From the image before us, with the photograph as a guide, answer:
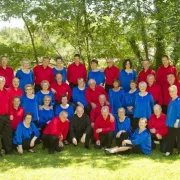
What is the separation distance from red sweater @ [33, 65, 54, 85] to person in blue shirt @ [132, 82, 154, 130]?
2542mm

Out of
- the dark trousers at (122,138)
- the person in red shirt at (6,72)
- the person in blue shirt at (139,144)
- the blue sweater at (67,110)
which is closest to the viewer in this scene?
the person in blue shirt at (139,144)

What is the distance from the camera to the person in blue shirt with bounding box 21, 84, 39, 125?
866cm

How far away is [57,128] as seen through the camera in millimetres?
8438

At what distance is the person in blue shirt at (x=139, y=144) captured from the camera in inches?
309

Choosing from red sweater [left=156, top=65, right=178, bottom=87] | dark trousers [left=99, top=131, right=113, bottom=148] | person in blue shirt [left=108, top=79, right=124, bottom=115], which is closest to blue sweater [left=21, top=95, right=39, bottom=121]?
dark trousers [left=99, top=131, right=113, bottom=148]

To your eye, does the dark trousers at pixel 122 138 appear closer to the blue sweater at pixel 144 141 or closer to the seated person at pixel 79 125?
the blue sweater at pixel 144 141

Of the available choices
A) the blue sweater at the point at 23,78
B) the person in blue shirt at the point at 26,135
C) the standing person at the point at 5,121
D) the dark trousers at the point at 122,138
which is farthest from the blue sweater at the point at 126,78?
the standing person at the point at 5,121

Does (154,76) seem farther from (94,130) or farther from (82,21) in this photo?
(82,21)

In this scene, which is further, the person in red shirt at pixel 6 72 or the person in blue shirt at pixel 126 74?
the person in blue shirt at pixel 126 74

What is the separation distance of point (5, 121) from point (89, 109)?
8.29 feet

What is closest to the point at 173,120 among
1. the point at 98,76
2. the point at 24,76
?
the point at 98,76

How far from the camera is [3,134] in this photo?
7.96 m

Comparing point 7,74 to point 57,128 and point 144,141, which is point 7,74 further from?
point 144,141

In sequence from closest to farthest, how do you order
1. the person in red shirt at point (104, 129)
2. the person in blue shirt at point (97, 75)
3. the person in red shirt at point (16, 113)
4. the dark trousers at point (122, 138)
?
the dark trousers at point (122, 138)
the person in red shirt at point (16, 113)
the person in red shirt at point (104, 129)
the person in blue shirt at point (97, 75)
